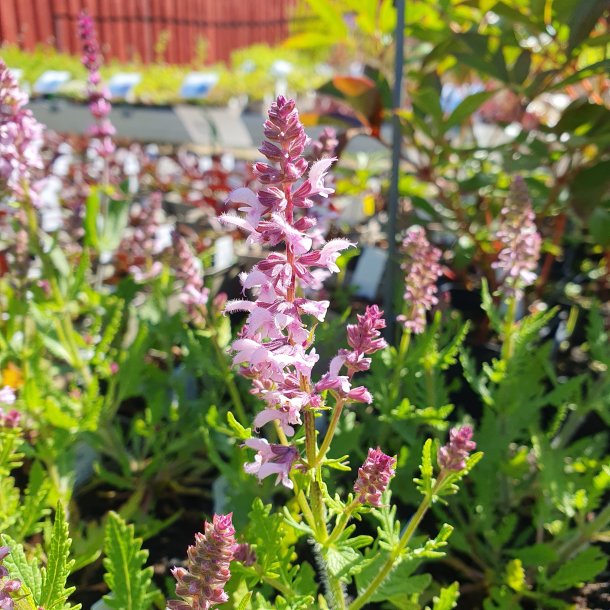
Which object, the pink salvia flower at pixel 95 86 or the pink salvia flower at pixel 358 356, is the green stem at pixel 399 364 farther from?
the pink salvia flower at pixel 95 86

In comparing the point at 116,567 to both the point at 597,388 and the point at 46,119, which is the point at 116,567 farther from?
the point at 46,119

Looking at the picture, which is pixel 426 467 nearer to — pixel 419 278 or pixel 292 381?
pixel 292 381

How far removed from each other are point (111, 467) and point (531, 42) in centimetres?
201

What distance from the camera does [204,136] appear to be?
4.41m

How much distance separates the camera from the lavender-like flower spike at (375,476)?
2.64 feet

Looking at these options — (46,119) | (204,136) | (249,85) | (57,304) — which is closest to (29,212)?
(57,304)

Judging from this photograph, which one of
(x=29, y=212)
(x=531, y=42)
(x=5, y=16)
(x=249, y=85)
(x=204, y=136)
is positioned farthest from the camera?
(x=5, y=16)

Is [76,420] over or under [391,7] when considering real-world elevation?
under

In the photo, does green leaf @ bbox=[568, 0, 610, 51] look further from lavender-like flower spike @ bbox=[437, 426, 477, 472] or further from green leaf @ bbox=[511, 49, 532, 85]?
lavender-like flower spike @ bbox=[437, 426, 477, 472]

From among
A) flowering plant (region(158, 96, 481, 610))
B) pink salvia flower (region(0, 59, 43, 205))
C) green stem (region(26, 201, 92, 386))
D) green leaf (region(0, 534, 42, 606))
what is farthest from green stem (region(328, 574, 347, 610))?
pink salvia flower (region(0, 59, 43, 205))

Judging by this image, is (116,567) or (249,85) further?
(249,85)

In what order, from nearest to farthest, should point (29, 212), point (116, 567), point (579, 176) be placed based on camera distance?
point (116, 567) < point (29, 212) < point (579, 176)

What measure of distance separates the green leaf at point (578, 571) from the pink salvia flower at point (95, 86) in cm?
143

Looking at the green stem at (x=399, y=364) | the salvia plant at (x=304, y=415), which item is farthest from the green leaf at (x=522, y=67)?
the green stem at (x=399, y=364)
